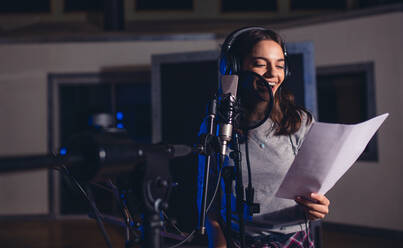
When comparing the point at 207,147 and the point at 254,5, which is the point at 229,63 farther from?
the point at 254,5

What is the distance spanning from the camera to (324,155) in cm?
104

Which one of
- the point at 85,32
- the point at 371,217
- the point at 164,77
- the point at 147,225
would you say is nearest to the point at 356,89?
the point at 371,217

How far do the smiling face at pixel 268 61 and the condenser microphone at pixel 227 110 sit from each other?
243 millimetres

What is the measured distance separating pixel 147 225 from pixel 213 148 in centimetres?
27

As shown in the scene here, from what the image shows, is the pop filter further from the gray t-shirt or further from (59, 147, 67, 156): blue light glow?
(59, 147, 67, 156): blue light glow

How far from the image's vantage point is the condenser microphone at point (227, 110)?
3.25 ft

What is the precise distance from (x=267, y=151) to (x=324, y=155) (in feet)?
0.92

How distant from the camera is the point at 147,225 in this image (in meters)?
0.80

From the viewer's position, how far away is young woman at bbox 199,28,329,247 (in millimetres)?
1243

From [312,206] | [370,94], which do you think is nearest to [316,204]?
[312,206]

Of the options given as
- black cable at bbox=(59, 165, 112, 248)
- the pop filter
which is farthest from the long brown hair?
black cable at bbox=(59, 165, 112, 248)

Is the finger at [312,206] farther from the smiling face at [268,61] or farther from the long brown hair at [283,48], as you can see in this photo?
the smiling face at [268,61]

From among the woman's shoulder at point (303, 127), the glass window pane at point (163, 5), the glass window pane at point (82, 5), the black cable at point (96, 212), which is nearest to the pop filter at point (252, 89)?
the woman's shoulder at point (303, 127)

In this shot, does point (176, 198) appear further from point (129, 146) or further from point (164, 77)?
point (129, 146)
